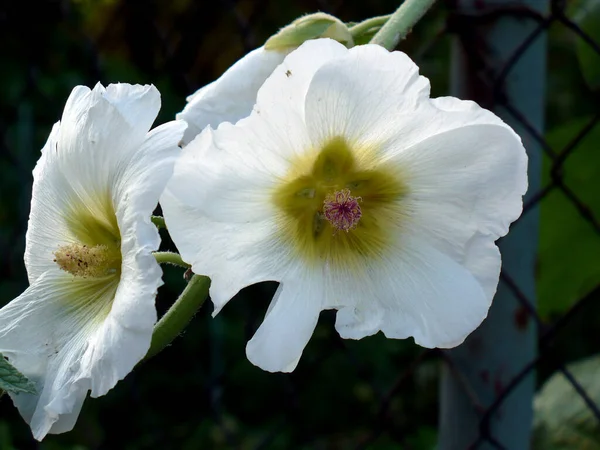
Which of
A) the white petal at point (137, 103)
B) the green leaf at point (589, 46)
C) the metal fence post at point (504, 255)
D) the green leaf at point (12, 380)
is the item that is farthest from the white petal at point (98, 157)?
the green leaf at point (589, 46)

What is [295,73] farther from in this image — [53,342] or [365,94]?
[53,342]

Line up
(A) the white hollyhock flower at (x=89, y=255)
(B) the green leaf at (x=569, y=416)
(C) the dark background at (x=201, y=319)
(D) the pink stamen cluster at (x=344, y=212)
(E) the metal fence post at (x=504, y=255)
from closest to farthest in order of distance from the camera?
1. (A) the white hollyhock flower at (x=89, y=255)
2. (D) the pink stamen cluster at (x=344, y=212)
3. (E) the metal fence post at (x=504, y=255)
4. (B) the green leaf at (x=569, y=416)
5. (C) the dark background at (x=201, y=319)

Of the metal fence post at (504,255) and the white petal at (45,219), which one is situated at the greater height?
the white petal at (45,219)

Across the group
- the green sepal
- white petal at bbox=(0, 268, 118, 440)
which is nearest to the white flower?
the green sepal

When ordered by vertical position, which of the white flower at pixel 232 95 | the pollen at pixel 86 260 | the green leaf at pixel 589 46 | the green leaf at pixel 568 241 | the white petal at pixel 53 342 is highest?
the white flower at pixel 232 95

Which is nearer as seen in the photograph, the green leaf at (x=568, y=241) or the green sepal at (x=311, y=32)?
the green sepal at (x=311, y=32)

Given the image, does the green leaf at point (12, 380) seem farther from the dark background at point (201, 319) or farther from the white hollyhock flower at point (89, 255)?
the dark background at point (201, 319)

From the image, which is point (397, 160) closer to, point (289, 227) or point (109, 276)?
point (289, 227)

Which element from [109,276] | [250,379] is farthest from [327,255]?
[250,379]

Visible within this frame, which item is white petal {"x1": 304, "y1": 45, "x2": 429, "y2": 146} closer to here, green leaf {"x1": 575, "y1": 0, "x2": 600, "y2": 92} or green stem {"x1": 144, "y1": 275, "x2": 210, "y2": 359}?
green stem {"x1": 144, "y1": 275, "x2": 210, "y2": 359}
